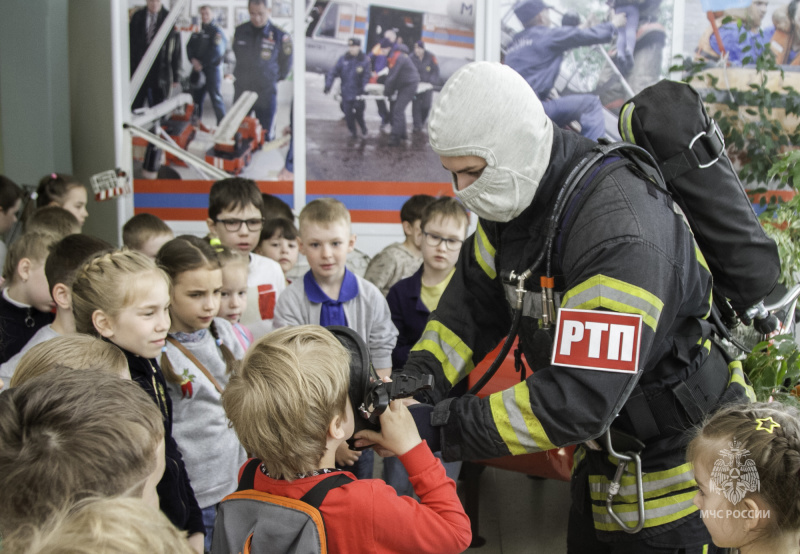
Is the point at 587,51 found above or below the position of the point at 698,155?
above

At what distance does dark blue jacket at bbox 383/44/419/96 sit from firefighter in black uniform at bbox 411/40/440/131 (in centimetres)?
4

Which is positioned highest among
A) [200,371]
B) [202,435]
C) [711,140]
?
[711,140]

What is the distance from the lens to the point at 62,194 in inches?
192

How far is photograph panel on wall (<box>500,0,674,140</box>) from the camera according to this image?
5.74 meters

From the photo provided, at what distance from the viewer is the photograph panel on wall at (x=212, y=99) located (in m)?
5.54

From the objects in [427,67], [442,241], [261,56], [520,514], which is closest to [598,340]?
[442,241]

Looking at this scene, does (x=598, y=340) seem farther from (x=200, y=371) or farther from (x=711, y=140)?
(x=200, y=371)

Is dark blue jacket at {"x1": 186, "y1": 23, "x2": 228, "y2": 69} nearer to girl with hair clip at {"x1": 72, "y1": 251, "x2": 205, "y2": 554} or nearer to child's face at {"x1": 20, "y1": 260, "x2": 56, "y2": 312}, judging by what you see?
child's face at {"x1": 20, "y1": 260, "x2": 56, "y2": 312}

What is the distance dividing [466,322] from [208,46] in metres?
4.20

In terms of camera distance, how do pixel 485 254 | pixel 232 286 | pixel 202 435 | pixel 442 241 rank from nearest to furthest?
pixel 485 254 → pixel 202 435 → pixel 232 286 → pixel 442 241

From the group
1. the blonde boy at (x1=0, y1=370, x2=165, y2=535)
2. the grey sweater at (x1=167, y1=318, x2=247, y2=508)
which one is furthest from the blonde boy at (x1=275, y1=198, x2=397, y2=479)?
the blonde boy at (x1=0, y1=370, x2=165, y2=535)

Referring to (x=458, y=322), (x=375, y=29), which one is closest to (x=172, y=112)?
(x=375, y=29)

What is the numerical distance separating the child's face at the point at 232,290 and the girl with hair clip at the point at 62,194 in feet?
6.73

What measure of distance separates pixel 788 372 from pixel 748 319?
319 millimetres
